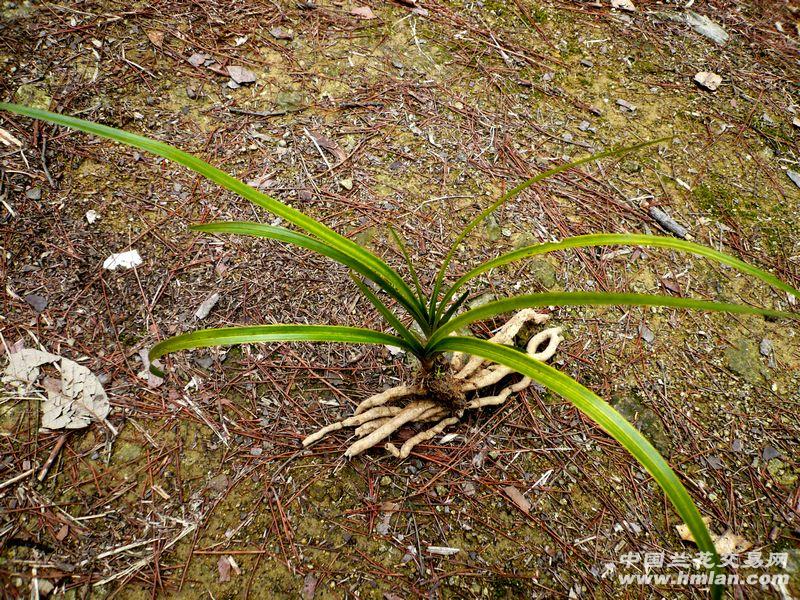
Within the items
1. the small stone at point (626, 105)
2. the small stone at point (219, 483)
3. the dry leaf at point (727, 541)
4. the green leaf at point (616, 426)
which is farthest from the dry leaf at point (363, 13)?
the dry leaf at point (727, 541)

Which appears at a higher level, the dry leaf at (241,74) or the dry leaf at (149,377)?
the dry leaf at (241,74)

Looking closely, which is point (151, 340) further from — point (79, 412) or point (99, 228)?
point (99, 228)

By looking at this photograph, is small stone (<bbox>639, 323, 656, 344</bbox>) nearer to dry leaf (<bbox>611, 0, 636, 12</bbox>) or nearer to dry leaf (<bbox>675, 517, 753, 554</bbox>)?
dry leaf (<bbox>675, 517, 753, 554</bbox>)

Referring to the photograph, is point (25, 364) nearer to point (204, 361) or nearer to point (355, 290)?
point (204, 361)

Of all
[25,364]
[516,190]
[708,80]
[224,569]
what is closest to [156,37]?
[25,364]

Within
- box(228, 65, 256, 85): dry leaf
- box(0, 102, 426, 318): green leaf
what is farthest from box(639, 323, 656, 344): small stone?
box(228, 65, 256, 85): dry leaf

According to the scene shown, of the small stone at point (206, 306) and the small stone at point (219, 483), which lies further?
the small stone at point (206, 306)

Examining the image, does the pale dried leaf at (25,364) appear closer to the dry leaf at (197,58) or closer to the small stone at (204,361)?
the small stone at (204,361)
